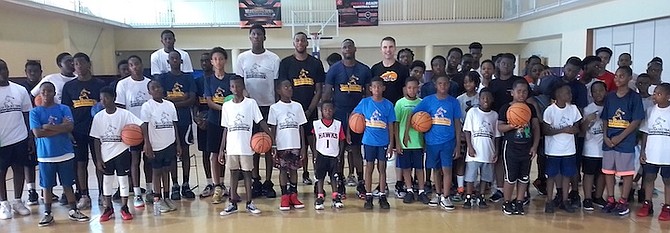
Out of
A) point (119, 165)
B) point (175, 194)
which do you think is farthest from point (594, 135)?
point (119, 165)

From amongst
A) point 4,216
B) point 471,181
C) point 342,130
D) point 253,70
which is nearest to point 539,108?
point 471,181

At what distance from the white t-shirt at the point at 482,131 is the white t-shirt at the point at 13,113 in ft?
13.9

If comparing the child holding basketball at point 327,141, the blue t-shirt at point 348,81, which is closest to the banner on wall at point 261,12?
the blue t-shirt at point 348,81

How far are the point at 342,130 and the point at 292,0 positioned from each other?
1249cm

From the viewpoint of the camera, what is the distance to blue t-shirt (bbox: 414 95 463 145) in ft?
15.3

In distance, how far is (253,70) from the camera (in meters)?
5.18

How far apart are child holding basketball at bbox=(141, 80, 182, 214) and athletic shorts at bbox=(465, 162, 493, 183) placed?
2.90 metres

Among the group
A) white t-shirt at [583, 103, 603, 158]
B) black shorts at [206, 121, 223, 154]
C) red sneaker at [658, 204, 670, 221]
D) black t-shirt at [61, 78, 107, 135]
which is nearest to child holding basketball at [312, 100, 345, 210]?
black shorts at [206, 121, 223, 154]

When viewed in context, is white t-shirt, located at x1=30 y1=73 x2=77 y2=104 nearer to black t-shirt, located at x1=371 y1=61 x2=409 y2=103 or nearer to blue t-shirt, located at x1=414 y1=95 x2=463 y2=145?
black t-shirt, located at x1=371 y1=61 x2=409 y2=103

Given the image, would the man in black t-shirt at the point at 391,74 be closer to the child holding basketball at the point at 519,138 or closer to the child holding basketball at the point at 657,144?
the child holding basketball at the point at 519,138

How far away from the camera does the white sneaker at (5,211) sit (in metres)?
4.70

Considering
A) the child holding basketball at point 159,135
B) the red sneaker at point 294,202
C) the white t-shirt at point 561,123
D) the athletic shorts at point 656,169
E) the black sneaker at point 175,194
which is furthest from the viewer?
the black sneaker at point 175,194

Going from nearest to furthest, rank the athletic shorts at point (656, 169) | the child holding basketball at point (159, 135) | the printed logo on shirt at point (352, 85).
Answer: the athletic shorts at point (656, 169), the child holding basketball at point (159, 135), the printed logo on shirt at point (352, 85)

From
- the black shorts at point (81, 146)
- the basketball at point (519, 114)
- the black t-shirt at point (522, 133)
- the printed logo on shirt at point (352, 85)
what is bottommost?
the black shorts at point (81, 146)
